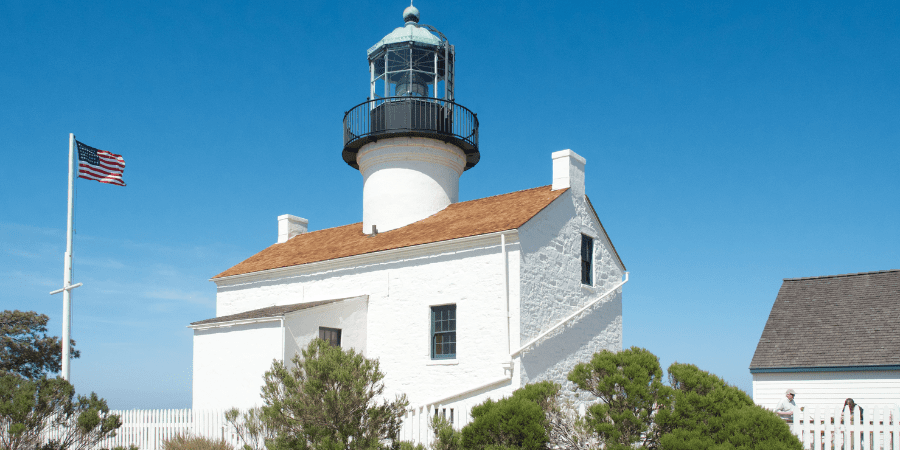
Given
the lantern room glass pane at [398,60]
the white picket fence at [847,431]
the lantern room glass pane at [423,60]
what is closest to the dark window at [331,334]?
the lantern room glass pane at [423,60]

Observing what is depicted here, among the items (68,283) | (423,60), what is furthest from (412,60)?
(68,283)

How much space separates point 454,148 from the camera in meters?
21.6

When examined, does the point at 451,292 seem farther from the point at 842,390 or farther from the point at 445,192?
the point at 842,390

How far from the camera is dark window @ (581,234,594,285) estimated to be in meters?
19.3

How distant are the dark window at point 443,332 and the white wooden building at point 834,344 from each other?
30.4 ft

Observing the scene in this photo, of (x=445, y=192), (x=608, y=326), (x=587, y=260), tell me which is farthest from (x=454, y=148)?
(x=608, y=326)

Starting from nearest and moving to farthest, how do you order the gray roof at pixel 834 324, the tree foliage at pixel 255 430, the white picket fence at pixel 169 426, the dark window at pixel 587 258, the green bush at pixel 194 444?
the tree foliage at pixel 255 430 → the green bush at pixel 194 444 → the white picket fence at pixel 169 426 → the dark window at pixel 587 258 → the gray roof at pixel 834 324

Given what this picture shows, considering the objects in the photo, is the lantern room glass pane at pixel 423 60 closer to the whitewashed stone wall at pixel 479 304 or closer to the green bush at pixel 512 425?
the whitewashed stone wall at pixel 479 304

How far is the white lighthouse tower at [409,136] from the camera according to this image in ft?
69.3

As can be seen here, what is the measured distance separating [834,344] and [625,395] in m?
12.0

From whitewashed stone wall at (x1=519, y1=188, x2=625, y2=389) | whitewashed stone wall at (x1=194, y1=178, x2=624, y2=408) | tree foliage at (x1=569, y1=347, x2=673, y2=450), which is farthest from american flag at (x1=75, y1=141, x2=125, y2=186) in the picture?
tree foliage at (x1=569, y1=347, x2=673, y2=450)

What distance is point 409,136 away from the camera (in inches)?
827

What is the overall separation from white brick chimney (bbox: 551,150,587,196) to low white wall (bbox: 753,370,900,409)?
7793 mm

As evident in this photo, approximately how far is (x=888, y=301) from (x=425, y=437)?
1560 centimetres
